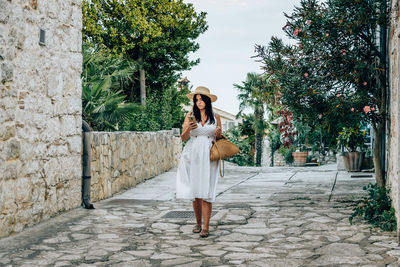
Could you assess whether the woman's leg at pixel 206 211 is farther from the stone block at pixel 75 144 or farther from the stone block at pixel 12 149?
the stone block at pixel 75 144

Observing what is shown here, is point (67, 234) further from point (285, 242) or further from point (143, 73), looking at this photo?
point (143, 73)

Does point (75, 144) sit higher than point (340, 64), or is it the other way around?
point (340, 64)

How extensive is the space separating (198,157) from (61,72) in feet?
8.46

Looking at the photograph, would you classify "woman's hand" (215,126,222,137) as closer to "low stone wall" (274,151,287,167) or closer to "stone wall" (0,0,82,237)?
"stone wall" (0,0,82,237)

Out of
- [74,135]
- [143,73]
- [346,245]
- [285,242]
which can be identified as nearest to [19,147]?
[74,135]

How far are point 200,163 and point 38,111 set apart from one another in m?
2.21

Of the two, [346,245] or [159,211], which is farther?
[159,211]

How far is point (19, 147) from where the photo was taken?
5.37 metres

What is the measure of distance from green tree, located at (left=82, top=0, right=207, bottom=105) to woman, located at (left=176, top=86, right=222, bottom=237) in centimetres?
1734

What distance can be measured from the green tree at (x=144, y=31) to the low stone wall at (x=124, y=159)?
33.2 ft

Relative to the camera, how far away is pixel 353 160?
39.1ft

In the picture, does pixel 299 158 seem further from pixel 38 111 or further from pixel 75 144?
pixel 38 111

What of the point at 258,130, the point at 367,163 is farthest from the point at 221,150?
the point at 258,130

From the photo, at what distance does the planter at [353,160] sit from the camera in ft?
38.8
